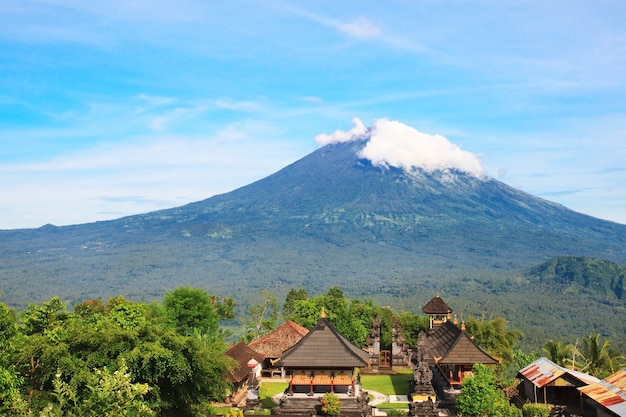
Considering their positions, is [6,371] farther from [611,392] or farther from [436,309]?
[436,309]

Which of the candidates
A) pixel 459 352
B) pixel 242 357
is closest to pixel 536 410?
pixel 459 352

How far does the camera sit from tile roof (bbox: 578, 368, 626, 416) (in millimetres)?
20688

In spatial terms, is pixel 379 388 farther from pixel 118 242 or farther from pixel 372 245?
pixel 118 242

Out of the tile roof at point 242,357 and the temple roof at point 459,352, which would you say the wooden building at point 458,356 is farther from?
the tile roof at point 242,357

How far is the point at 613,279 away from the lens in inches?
4493

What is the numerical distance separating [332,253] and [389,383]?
129497 millimetres

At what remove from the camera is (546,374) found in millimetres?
25703

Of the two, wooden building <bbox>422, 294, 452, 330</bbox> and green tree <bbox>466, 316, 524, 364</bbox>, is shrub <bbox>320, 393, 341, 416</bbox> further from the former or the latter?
wooden building <bbox>422, 294, 452, 330</bbox>

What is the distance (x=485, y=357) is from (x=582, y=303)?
3337 inches

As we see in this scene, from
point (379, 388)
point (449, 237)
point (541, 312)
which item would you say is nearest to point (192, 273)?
point (449, 237)

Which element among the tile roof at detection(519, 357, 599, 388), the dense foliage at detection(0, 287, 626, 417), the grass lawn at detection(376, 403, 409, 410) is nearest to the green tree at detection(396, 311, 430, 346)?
the dense foliage at detection(0, 287, 626, 417)

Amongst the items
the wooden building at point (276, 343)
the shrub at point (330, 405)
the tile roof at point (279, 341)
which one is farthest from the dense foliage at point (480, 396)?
the tile roof at point (279, 341)

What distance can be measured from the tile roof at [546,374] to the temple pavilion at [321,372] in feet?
25.3

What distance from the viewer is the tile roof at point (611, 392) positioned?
67.9 feet
